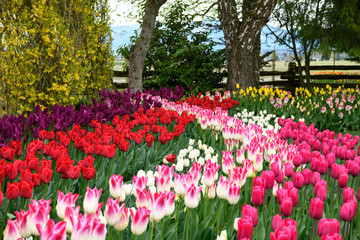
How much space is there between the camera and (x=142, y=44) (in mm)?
10133

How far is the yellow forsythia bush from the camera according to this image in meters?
5.87

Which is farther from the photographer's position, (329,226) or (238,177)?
(238,177)

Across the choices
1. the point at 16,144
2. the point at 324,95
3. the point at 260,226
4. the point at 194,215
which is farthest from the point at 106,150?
the point at 324,95

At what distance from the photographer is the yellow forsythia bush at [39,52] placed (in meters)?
5.87

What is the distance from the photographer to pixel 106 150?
313cm

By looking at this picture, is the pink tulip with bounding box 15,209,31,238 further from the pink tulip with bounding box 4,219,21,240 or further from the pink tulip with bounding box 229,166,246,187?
the pink tulip with bounding box 229,166,246,187

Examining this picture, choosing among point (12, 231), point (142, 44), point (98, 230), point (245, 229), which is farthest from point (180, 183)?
point (142, 44)

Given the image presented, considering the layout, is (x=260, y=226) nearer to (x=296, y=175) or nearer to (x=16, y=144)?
(x=296, y=175)

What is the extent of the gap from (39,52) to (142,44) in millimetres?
4225

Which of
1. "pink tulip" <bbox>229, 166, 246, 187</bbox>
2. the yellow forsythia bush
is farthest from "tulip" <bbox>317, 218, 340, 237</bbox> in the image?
the yellow forsythia bush

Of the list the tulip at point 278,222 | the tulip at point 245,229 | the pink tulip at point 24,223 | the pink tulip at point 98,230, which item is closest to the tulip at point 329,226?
the tulip at point 278,222

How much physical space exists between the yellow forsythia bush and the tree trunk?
8.57 ft

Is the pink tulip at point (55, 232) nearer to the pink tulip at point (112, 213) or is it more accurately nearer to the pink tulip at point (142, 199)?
the pink tulip at point (112, 213)

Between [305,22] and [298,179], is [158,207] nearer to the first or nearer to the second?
[298,179]
